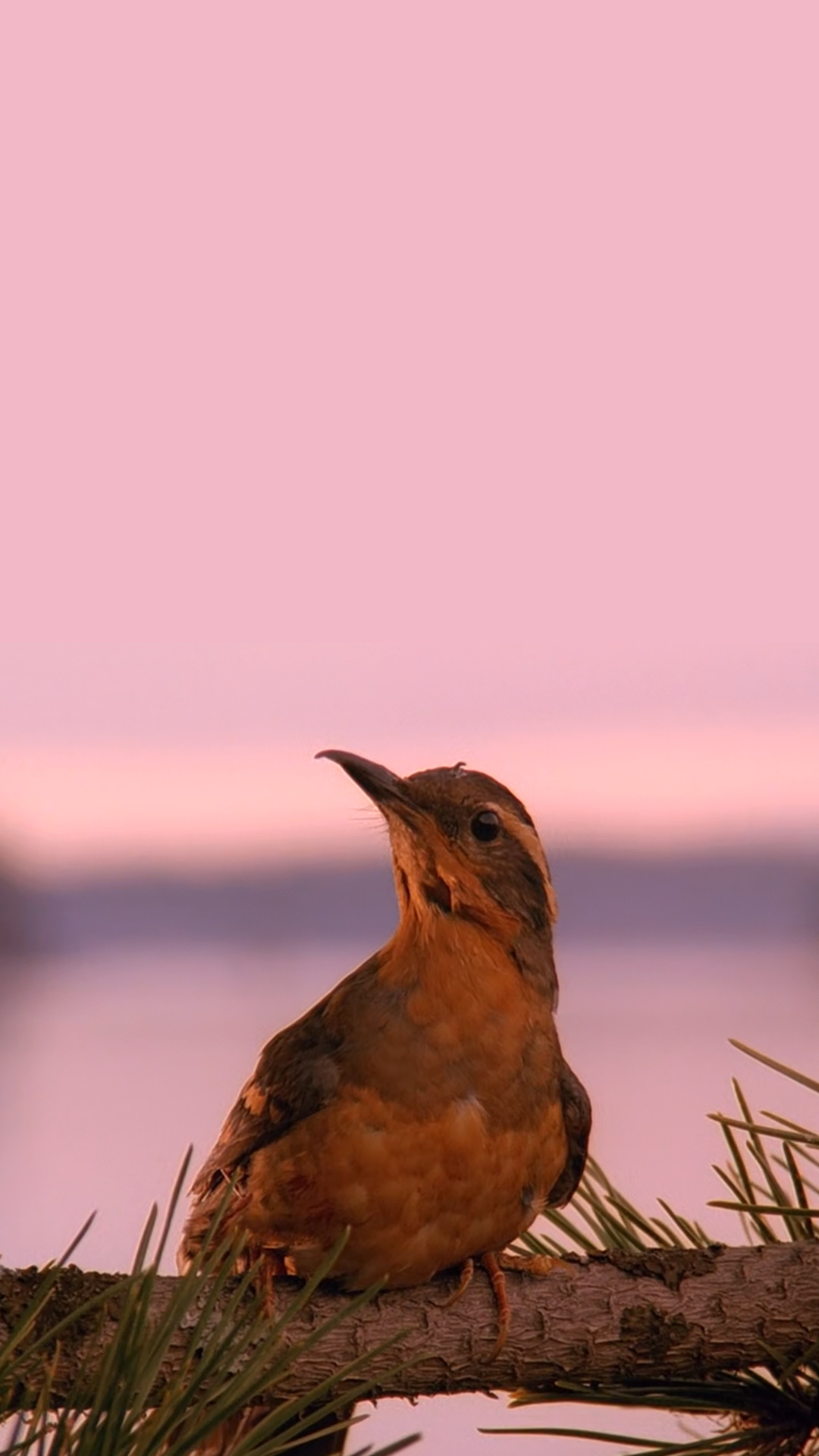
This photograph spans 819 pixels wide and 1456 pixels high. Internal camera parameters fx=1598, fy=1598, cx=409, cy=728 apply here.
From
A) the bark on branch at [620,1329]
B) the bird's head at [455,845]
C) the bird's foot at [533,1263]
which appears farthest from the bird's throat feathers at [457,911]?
the bark on branch at [620,1329]

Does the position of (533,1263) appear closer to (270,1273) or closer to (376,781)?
(270,1273)

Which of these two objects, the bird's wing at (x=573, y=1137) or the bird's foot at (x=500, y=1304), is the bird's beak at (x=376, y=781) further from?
the bird's foot at (x=500, y=1304)

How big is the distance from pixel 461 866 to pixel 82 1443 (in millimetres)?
788

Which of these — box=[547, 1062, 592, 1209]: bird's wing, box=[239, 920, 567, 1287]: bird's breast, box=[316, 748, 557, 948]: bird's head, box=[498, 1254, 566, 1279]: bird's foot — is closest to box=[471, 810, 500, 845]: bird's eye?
box=[316, 748, 557, 948]: bird's head

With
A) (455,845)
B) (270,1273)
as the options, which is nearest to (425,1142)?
(270,1273)

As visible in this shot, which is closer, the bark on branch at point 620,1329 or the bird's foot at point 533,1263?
the bark on branch at point 620,1329

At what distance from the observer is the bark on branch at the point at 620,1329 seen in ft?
3.61

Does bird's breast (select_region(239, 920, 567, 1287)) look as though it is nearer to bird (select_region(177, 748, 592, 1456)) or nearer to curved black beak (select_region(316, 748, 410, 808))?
bird (select_region(177, 748, 592, 1456))

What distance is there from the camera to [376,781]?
1472mm

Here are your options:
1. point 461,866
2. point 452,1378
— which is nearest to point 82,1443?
point 452,1378

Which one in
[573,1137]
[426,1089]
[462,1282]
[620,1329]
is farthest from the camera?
[573,1137]

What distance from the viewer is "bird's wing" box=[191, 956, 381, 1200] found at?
138 cm

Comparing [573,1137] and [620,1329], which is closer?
[620,1329]

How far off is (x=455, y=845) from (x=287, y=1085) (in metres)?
0.28
